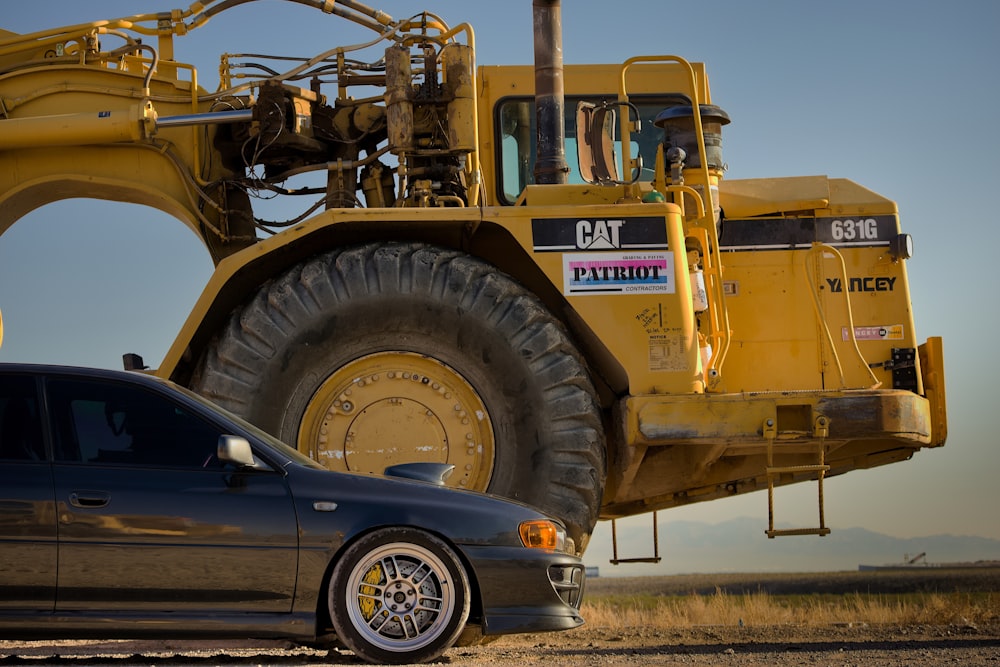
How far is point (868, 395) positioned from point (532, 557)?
3302 mm

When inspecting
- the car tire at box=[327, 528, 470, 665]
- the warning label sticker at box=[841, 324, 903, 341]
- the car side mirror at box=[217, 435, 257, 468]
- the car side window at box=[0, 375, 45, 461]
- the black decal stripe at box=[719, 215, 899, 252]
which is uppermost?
the black decal stripe at box=[719, 215, 899, 252]

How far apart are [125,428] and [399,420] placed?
2600 millimetres

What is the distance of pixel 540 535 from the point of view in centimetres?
724

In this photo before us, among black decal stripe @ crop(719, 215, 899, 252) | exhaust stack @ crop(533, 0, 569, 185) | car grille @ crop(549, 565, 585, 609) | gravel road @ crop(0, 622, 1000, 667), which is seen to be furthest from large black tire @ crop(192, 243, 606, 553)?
black decal stripe @ crop(719, 215, 899, 252)

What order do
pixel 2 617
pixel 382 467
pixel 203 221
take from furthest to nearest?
pixel 203 221 → pixel 382 467 → pixel 2 617

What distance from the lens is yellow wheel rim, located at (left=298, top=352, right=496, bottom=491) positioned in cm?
933

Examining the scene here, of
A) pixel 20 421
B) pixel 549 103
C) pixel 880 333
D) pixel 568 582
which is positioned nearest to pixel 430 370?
pixel 549 103

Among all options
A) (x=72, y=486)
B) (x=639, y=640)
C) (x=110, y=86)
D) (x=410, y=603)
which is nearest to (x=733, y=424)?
(x=639, y=640)

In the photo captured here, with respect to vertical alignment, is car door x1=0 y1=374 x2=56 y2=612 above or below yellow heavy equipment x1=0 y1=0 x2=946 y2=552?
below

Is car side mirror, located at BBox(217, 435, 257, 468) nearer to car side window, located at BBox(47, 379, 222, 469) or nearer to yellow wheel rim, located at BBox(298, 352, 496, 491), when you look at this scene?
car side window, located at BBox(47, 379, 222, 469)

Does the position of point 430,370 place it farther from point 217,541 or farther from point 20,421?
point 20,421

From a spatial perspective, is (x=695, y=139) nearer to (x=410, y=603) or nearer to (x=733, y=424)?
(x=733, y=424)

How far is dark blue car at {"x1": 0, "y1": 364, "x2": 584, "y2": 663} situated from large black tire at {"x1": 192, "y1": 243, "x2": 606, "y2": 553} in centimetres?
215

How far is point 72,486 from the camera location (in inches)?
270
